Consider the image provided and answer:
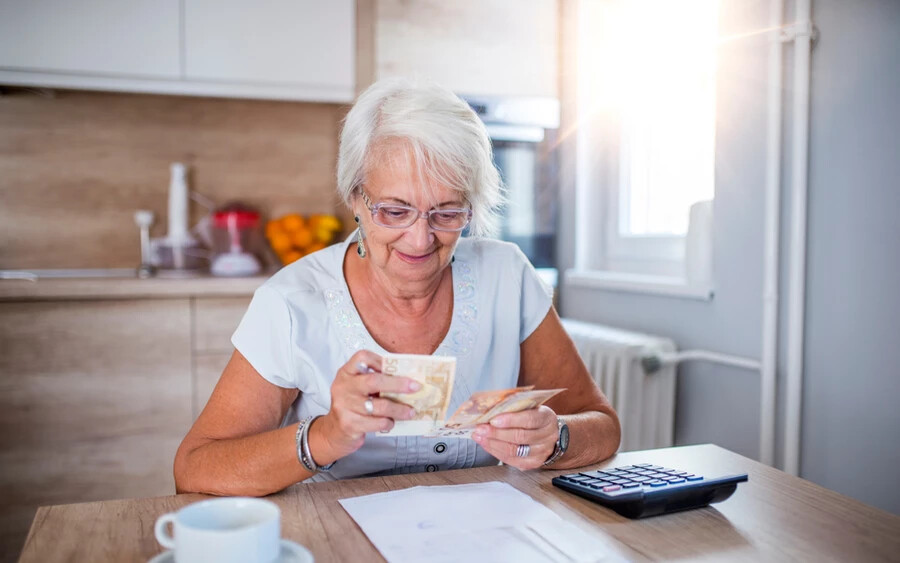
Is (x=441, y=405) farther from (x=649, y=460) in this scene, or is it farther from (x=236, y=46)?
(x=236, y=46)

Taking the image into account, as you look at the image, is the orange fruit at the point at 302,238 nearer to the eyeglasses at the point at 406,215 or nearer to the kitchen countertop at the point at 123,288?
the kitchen countertop at the point at 123,288

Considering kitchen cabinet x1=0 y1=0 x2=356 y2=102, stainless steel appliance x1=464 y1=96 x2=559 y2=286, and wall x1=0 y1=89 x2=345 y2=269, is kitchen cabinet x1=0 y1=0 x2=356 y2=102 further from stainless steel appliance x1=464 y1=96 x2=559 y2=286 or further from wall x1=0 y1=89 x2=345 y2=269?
stainless steel appliance x1=464 y1=96 x2=559 y2=286

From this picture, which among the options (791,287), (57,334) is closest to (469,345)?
(791,287)

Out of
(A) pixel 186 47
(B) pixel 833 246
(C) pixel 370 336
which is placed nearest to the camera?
(C) pixel 370 336

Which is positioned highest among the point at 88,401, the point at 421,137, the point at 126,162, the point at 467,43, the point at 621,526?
the point at 467,43

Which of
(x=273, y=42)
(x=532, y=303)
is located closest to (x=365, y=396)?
(x=532, y=303)

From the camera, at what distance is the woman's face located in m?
→ 1.24

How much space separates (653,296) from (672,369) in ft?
1.00

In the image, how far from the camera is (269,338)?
1208 mm

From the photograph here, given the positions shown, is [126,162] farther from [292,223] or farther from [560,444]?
[560,444]

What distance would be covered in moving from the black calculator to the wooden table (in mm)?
12

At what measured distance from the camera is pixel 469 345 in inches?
54.4

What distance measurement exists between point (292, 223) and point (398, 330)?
4.89 feet

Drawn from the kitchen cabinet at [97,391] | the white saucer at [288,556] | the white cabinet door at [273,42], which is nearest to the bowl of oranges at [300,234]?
the kitchen cabinet at [97,391]
